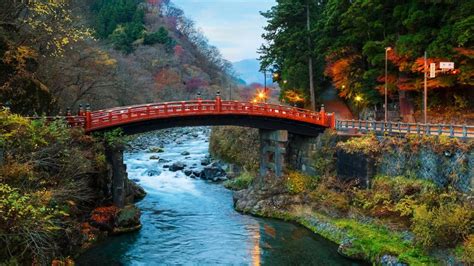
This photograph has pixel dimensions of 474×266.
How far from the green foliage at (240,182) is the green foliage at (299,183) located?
6.31 meters

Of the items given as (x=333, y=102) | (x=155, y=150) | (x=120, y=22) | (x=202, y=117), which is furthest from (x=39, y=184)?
(x=120, y=22)

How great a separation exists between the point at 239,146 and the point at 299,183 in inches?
536

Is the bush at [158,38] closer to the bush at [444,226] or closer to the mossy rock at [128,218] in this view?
the mossy rock at [128,218]

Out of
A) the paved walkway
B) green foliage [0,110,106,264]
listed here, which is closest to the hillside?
green foliage [0,110,106,264]

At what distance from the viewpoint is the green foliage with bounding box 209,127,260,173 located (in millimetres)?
41500

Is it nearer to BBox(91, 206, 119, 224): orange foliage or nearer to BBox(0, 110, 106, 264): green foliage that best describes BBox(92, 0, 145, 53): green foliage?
BBox(91, 206, 119, 224): orange foliage

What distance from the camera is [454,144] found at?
22.0 meters

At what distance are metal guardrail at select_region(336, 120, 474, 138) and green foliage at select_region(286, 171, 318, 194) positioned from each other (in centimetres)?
450

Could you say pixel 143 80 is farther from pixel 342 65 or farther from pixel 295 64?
pixel 342 65

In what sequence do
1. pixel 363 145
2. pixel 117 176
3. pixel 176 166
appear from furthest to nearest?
pixel 176 166
pixel 363 145
pixel 117 176

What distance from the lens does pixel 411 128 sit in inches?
1131

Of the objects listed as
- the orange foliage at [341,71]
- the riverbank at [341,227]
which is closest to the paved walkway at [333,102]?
the orange foliage at [341,71]

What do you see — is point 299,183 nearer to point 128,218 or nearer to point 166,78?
point 128,218

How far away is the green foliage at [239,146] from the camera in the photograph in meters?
41.5
